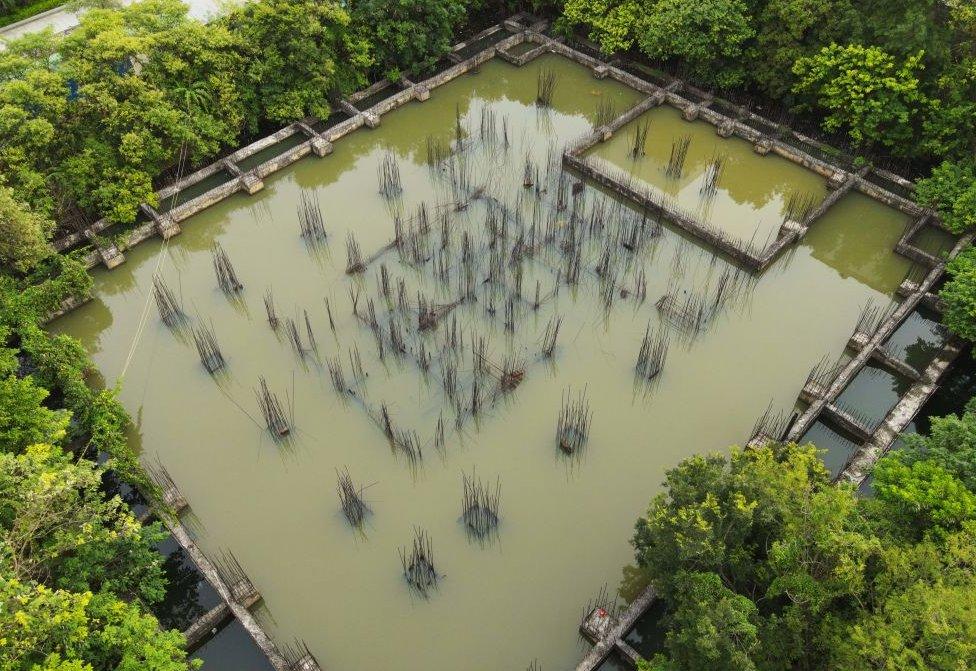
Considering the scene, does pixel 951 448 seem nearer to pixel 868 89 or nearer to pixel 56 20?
pixel 868 89

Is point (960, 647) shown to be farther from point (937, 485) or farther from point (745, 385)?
point (745, 385)

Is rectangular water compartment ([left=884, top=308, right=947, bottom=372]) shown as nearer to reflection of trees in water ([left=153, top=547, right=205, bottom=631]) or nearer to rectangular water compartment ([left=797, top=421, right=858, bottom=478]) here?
rectangular water compartment ([left=797, top=421, right=858, bottom=478])

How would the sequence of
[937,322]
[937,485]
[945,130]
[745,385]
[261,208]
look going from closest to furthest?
1. [937,485]
2. [745,385]
3. [937,322]
4. [945,130]
5. [261,208]

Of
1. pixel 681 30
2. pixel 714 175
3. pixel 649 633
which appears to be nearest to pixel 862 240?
pixel 714 175

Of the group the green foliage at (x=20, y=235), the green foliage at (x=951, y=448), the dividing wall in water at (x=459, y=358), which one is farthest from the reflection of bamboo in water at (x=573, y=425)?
the green foliage at (x=20, y=235)

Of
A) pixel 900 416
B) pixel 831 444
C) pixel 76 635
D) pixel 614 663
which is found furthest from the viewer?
pixel 831 444

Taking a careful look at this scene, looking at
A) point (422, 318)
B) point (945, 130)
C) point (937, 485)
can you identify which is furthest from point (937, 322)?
point (422, 318)

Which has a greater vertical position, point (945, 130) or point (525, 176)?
point (945, 130)
